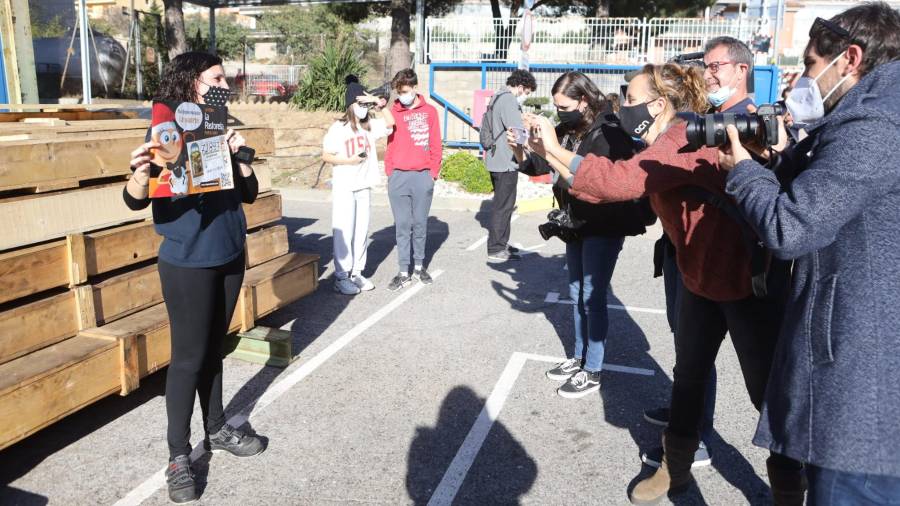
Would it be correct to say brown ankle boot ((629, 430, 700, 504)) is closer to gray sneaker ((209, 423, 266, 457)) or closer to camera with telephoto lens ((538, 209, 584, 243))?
camera with telephoto lens ((538, 209, 584, 243))

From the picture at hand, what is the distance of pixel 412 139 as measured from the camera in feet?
23.0

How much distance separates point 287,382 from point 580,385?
6.22ft

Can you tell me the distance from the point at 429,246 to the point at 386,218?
1945mm

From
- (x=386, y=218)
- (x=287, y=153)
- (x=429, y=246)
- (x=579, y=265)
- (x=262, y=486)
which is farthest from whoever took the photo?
(x=287, y=153)

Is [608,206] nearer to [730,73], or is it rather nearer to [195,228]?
[730,73]

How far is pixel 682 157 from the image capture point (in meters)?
2.79

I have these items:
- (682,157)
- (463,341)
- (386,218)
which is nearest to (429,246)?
(386,218)

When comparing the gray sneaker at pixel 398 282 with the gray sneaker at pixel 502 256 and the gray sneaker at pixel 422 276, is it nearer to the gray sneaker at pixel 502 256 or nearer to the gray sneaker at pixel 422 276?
the gray sneaker at pixel 422 276

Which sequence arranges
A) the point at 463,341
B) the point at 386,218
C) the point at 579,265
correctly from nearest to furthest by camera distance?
the point at 579,265 → the point at 463,341 → the point at 386,218

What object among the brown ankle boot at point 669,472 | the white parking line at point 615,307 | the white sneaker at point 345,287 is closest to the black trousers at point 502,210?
the white parking line at point 615,307

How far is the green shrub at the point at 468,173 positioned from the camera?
12625 millimetres

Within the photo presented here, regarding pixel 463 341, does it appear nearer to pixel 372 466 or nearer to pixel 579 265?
pixel 579 265

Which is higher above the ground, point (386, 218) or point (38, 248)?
point (38, 248)

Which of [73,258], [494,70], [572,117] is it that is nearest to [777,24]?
[494,70]
